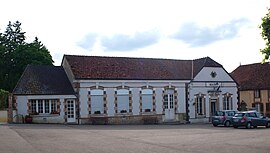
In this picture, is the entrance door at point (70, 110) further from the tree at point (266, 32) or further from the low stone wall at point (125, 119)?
the tree at point (266, 32)

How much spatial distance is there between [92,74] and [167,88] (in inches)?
311

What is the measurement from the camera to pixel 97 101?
35.6 metres

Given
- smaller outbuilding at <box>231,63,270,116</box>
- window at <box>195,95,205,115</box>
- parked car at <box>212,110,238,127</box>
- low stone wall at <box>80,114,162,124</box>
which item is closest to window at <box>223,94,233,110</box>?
window at <box>195,95,205,115</box>

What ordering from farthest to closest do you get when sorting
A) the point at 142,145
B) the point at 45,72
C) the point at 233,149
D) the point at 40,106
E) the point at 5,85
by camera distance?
1. the point at 5,85
2. the point at 45,72
3. the point at 40,106
4. the point at 142,145
5. the point at 233,149

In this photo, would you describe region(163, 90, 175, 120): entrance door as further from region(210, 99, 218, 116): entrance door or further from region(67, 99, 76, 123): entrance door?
region(67, 99, 76, 123): entrance door

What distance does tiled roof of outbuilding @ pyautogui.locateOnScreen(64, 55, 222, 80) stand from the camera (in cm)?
3594

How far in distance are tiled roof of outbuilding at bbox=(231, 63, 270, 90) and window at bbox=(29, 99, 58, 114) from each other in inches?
980

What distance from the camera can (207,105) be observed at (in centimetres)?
4103

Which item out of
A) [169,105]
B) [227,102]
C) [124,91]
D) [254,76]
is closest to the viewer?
[124,91]

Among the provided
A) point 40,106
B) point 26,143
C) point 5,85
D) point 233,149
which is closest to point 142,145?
point 233,149

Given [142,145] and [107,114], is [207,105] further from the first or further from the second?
[142,145]

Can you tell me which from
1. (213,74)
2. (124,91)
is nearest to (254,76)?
(213,74)

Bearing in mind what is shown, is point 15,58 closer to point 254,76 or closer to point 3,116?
point 3,116

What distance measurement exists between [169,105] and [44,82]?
40.3 feet
